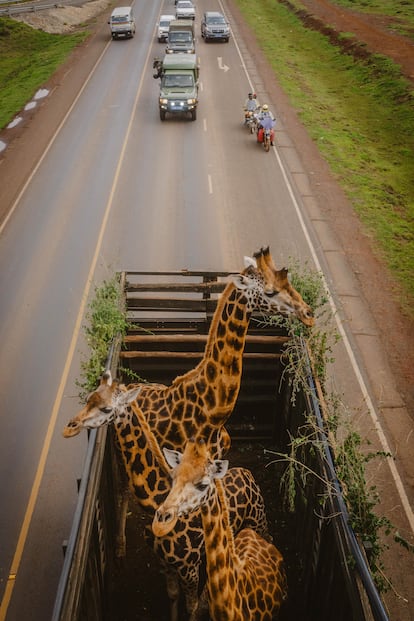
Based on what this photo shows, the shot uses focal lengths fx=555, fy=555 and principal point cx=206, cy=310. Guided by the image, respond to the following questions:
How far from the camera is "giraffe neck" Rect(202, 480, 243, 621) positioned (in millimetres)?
5223

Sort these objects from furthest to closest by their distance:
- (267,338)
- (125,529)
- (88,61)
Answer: (88,61), (267,338), (125,529)

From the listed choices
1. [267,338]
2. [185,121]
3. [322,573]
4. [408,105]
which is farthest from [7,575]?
[408,105]

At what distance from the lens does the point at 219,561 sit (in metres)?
5.29

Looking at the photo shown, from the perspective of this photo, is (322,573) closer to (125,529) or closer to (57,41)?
(125,529)

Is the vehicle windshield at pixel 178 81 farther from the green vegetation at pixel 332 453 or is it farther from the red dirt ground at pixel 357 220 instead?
the green vegetation at pixel 332 453

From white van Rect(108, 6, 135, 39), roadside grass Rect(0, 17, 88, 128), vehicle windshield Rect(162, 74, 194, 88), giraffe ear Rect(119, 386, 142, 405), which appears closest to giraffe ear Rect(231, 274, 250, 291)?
giraffe ear Rect(119, 386, 142, 405)

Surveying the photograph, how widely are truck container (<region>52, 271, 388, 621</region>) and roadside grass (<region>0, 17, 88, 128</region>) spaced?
22.6 metres

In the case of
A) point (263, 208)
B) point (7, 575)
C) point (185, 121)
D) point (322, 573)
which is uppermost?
point (185, 121)

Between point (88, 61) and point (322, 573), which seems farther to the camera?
point (88, 61)

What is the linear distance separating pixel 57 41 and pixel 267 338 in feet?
146

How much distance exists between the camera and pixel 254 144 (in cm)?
2523

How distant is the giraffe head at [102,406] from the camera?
6658 millimetres

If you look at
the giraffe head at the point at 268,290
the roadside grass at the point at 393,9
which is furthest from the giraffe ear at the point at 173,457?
the roadside grass at the point at 393,9

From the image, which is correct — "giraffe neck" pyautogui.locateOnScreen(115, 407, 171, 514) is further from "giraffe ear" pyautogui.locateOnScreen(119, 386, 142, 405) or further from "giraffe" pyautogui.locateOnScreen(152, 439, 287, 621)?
"giraffe" pyautogui.locateOnScreen(152, 439, 287, 621)
